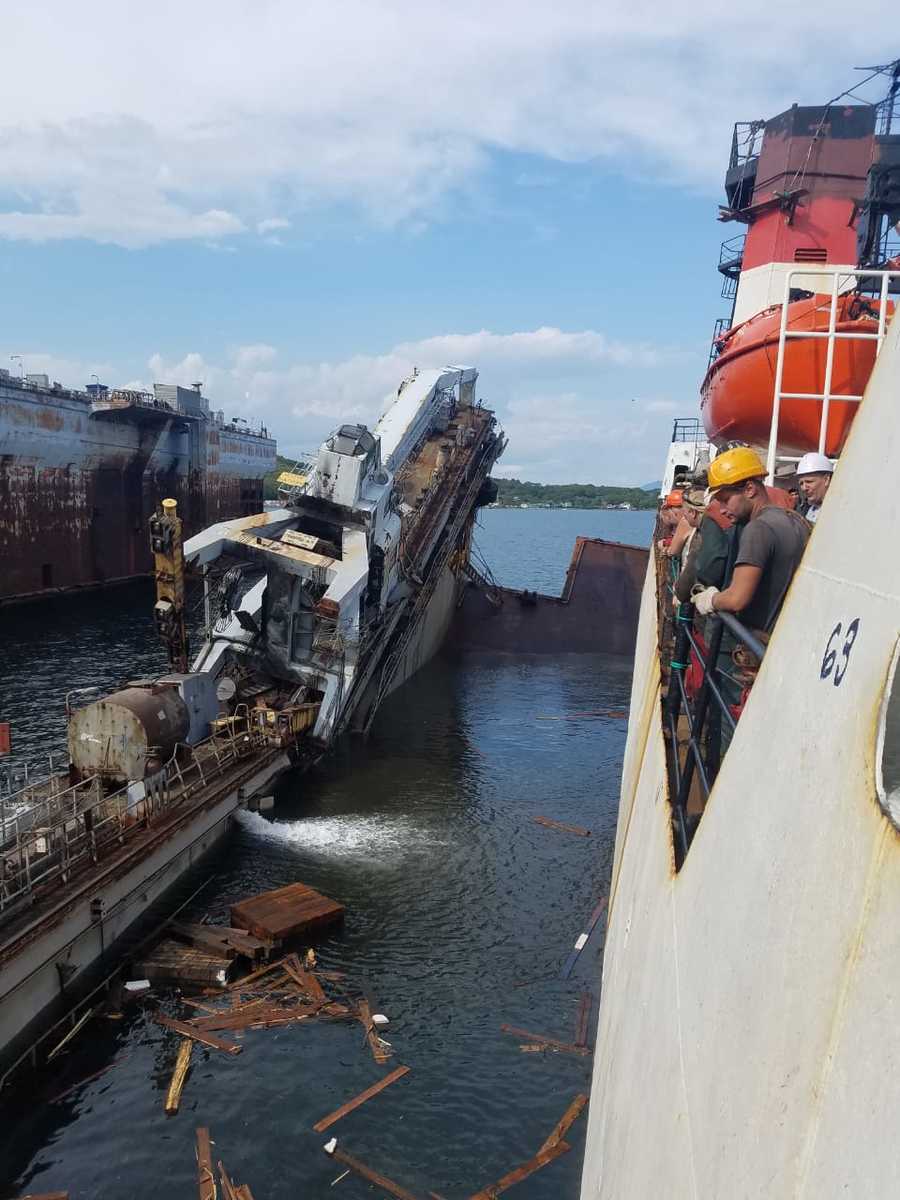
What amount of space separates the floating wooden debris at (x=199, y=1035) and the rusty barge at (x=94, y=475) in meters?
35.1

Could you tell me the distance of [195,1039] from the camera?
1164 cm

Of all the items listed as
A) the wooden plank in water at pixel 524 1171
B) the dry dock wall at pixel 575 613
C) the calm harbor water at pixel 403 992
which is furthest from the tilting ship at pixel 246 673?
the wooden plank in water at pixel 524 1171

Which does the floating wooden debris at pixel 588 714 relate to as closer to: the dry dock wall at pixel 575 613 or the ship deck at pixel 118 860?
the dry dock wall at pixel 575 613

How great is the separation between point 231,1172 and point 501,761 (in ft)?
50.9

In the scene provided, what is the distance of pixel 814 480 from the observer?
28.1 ft

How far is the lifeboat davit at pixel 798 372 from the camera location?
41.6 feet

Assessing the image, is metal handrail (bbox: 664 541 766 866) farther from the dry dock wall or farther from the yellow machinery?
the dry dock wall

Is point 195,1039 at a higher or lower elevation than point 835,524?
lower

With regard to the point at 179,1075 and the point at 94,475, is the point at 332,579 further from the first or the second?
the point at 94,475

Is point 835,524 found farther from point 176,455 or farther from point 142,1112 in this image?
point 176,455

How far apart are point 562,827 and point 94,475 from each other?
3925 cm

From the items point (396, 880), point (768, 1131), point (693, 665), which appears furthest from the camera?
point (396, 880)

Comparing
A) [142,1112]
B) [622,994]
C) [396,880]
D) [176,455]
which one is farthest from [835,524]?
[176,455]

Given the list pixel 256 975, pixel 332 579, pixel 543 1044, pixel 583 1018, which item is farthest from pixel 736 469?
pixel 332 579
